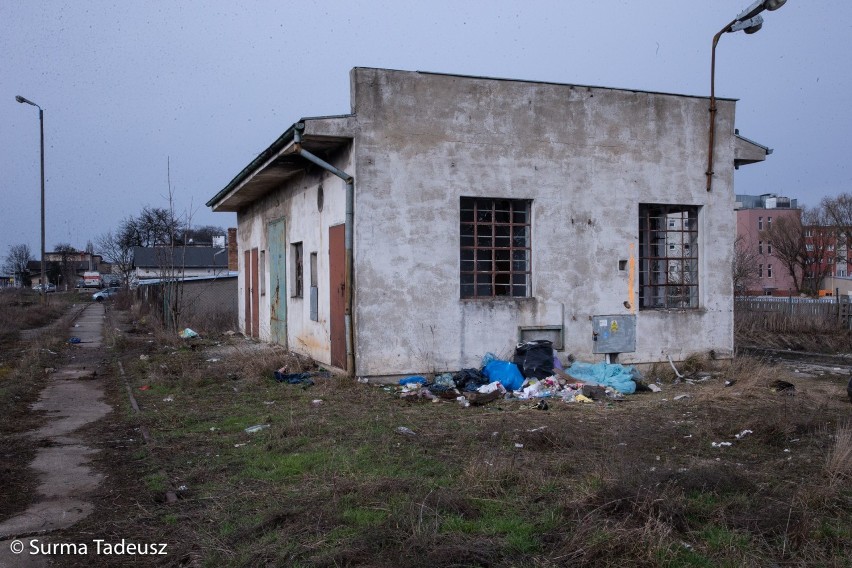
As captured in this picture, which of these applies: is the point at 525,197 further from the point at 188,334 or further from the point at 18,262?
the point at 18,262

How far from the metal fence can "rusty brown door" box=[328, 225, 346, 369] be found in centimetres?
1104

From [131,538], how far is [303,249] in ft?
34.3

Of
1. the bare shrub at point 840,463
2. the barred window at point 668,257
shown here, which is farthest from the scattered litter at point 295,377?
the bare shrub at point 840,463

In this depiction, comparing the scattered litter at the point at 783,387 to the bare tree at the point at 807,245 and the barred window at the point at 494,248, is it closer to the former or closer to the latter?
the barred window at the point at 494,248

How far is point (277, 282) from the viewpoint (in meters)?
17.6

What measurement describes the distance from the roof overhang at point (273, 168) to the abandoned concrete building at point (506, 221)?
8cm

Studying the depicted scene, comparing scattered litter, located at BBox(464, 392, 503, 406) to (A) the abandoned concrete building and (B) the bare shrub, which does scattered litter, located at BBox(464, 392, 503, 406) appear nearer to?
(A) the abandoned concrete building

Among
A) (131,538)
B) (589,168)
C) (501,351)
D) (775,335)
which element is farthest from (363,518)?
(775,335)

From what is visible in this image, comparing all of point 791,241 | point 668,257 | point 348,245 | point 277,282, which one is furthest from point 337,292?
point 791,241

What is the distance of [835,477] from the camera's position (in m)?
5.75

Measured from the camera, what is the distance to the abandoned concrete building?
11766mm

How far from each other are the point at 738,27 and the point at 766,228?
255 feet

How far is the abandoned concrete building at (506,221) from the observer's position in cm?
1177

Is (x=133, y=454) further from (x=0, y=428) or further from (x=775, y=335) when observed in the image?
(x=775, y=335)
